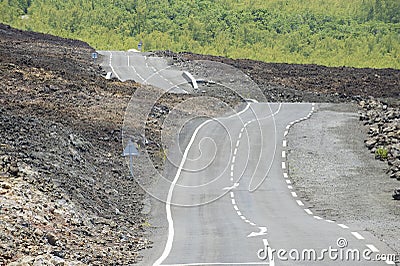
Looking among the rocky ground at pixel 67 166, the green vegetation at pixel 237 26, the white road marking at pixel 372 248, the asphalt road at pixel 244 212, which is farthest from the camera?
the green vegetation at pixel 237 26

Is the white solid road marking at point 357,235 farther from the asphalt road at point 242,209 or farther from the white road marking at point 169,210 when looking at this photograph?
the white road marking at point 169,210

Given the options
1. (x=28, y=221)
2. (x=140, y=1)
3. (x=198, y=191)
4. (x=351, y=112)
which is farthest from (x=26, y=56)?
(x=140, y=1)

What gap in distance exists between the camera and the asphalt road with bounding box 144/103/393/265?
14969mm

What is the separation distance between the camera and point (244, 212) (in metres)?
21.4

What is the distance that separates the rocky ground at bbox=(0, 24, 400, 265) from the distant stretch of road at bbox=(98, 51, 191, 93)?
3.45 m

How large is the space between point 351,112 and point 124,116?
602 inches

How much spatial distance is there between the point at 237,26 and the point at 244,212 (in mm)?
85101

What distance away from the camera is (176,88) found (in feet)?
163

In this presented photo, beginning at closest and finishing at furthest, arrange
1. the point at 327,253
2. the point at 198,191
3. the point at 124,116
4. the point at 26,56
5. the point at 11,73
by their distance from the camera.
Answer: the point at 327,253, the point at 198,191, the point at 124,116, the point at 11,73, the point at 26,56

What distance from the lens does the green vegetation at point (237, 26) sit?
9494 cm

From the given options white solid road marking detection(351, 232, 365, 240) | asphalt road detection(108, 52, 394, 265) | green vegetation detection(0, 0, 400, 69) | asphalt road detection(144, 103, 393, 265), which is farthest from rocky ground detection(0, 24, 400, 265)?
green vegetation detection(0, 0, 400, 69)

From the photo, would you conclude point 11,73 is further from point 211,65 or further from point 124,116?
point 211,65

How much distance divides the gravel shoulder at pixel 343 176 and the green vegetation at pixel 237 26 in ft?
183

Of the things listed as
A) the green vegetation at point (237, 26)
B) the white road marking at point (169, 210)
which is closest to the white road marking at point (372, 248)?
the white road marking at point (169, 210)
